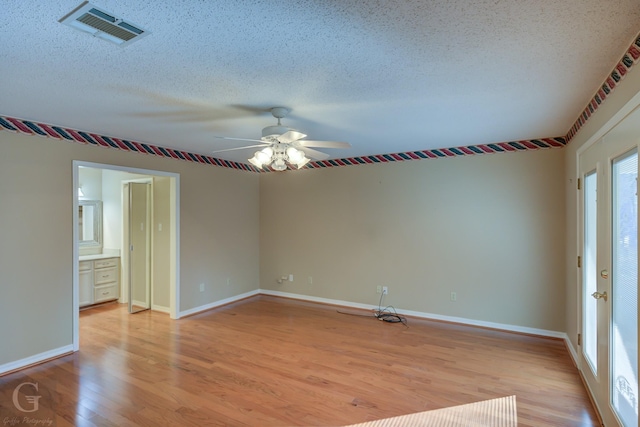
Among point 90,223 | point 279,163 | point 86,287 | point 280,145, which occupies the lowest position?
point 86,287

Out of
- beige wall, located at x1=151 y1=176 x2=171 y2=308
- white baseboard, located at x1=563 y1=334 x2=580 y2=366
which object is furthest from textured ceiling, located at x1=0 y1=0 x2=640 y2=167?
white baseboard, located at x1=563 y1=334 x2=580 y2=366

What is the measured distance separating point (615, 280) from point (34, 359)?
4915 mm

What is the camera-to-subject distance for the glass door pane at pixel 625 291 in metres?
1.78

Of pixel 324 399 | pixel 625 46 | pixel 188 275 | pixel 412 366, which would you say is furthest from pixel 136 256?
pixel 625 46

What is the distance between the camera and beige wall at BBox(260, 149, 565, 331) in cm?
397

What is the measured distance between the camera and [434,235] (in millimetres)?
4566

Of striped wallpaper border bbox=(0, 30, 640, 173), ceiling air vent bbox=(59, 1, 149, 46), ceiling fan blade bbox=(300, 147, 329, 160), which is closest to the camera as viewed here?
ceiling air vent bbox=(59, 1, 149, 46)

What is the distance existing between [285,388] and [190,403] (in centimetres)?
76

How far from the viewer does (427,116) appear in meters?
3.03

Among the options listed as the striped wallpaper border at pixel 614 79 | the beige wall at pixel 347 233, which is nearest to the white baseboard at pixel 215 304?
the beige wall at pixel 347 233

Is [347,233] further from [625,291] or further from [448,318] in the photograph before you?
[625,291]

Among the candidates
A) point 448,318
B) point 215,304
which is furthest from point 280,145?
point 215,304

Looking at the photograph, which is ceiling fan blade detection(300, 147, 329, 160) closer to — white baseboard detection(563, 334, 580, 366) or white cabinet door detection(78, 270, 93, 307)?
white baseboard detection(563, 334, 580, 366)

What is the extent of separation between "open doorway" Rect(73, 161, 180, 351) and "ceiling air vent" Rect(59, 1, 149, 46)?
2513 millimetres
